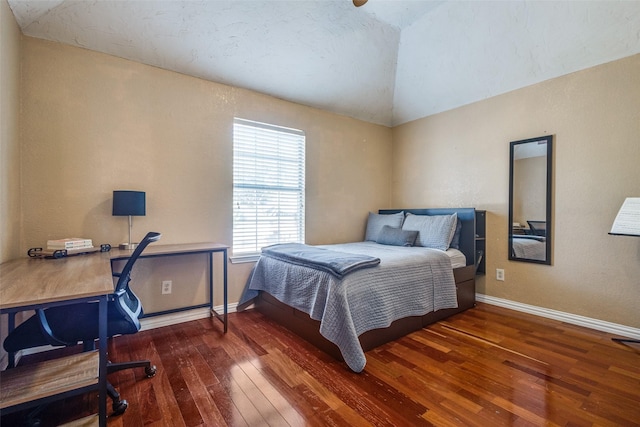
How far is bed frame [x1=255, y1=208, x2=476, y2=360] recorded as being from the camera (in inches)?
88.0

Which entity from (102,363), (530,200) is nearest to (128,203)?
(102,363)

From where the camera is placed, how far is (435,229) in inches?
130

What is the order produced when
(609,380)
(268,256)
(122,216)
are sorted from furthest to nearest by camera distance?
1. (268,256)
2. (122,216)
3. (609,380)

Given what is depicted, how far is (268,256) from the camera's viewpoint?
2971mm

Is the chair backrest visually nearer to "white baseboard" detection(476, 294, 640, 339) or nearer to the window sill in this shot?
the window sill

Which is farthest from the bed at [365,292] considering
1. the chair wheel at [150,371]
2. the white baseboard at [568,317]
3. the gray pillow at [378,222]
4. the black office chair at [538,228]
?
the chair wheel at [150,371]

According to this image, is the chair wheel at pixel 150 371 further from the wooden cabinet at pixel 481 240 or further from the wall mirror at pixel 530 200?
the wall mirror at pixel 530 200

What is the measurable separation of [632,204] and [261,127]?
3.36 meters

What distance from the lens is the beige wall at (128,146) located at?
7.28 ft

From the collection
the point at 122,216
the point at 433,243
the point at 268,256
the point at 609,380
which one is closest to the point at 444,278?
the point at 433,243

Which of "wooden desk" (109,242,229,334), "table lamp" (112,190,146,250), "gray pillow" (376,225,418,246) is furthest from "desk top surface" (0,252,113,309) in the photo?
"gray pillow" (376,225,418,246)

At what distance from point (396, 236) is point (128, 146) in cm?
290

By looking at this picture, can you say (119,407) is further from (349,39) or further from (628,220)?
(628,220)

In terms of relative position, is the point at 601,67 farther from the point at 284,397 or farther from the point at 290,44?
the point at 284,397
